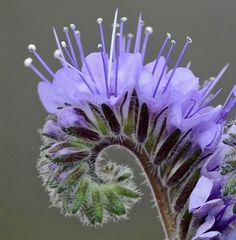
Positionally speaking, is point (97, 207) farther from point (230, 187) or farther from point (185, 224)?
point (230, 187)

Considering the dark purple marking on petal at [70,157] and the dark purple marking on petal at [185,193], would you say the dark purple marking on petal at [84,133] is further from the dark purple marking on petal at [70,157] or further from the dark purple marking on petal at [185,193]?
the dark purple marking on petal at [185,193]

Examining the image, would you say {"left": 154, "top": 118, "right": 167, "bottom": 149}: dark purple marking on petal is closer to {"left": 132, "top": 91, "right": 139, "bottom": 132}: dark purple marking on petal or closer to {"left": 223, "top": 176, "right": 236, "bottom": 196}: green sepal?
{"left": 132, "top": 91, "right": 139, "bottom": 132}: dark purple marking on petal

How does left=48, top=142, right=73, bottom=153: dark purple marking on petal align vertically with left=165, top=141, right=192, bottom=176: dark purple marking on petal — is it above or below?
above

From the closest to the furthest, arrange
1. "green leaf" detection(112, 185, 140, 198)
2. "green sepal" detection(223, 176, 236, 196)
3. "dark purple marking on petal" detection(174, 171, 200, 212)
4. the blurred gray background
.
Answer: "green sepal" detection(223, 176, 236, 196) < "dark purple marking on petal" detection(174, 171, 200, 212) < "green leaf" detection(112, 185, 140, 198) < the blurred gray background

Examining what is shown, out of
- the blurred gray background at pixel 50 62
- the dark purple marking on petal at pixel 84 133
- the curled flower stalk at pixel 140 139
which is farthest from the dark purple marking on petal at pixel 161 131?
the blurred gray background at pixel 50 62

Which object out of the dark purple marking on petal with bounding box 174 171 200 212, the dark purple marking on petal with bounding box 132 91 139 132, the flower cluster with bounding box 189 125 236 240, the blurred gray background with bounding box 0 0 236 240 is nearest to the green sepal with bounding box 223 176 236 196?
the flower cluster with bounding box 189 125 236 240

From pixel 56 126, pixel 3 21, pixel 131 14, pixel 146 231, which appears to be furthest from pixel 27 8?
pixel 56 126

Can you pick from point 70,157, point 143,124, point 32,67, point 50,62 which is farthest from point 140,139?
point 50,62

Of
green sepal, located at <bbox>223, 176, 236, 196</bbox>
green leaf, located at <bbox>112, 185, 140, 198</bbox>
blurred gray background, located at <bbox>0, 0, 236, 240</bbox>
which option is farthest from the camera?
blurred gray background, located at <bbox>0, 0, 236, 240</bbox>
